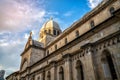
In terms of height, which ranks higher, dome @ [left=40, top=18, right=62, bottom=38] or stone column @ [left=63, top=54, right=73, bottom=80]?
dome @ [left=40, top=18, right=62, bottom=38]

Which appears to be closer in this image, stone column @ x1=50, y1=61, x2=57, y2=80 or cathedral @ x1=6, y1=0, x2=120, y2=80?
cathedral @ x1=6, y1=0, x2=120, y2=80

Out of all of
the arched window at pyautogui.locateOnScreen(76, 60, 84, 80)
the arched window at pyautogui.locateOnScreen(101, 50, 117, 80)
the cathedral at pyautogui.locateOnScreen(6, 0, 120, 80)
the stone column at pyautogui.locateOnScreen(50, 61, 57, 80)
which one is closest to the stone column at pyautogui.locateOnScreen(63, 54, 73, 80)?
the cathedral at pyautogui.locateOnScreen(6, 0, 120, 80)

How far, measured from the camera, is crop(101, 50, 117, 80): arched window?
42.4 feet

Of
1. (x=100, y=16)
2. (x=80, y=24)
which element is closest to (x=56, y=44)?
(x=80, y=24)

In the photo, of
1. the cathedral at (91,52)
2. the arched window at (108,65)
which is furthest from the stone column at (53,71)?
the arched window at (108,65)

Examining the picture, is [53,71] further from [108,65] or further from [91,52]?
[108,65]

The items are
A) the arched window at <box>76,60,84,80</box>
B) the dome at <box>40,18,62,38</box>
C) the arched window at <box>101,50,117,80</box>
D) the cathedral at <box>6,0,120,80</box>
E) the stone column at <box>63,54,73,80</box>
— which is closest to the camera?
the arched window at <box>101,50,117,80</box>

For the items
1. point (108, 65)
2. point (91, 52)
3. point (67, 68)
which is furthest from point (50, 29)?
point (108, 65)

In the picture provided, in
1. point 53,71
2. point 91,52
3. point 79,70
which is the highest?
point 91,52

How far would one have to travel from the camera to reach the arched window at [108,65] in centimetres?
1292

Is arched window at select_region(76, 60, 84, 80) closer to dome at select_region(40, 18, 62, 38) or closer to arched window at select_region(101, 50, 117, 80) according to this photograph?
arched window at select_region(101, 50, 117, 80)

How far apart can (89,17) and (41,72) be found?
13102 mm

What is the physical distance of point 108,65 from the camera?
1345 centimetres

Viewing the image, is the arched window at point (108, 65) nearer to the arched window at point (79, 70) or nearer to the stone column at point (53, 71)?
the arched window at point (79, 70)
